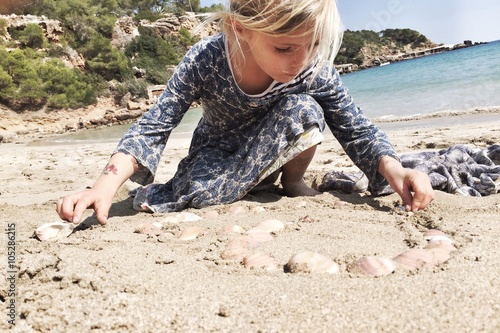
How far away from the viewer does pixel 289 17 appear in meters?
1.42

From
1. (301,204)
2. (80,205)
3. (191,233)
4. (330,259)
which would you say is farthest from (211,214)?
(330,259)

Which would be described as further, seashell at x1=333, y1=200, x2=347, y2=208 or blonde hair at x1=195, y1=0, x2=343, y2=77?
seashell at x1=333, y1=200, x2=347, y2=208

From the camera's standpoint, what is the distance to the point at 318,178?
2.52 m

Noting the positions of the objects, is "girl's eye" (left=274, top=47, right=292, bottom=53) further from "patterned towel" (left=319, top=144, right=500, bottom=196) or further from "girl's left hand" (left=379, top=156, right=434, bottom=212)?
"patterned towel" (left=319, top=144, right=500, bottom=196)

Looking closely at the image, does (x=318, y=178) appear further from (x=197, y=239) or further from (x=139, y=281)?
(x=139, y=281)

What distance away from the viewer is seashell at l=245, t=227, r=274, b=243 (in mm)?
1330

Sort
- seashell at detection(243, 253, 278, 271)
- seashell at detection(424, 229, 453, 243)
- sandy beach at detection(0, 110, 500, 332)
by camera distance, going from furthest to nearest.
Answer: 1. seashell at detection(424, 229, 453, 243)
2. seashell at detection(243, 253, 278, 271)
3. sandy beach at detection(0, 110, 500, 332)

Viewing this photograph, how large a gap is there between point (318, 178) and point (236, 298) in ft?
5.56

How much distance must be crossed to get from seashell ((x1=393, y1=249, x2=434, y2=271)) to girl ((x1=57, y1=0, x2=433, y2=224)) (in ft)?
1.81

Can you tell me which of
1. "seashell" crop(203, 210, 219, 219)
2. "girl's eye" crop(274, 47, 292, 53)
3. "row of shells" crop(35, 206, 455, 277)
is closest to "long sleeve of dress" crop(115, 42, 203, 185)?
"seashell" crop(203, 210, 219, 219)

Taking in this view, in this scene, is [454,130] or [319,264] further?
[454,130]

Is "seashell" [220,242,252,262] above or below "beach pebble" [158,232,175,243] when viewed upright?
above

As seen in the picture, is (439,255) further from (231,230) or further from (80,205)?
(80,205)

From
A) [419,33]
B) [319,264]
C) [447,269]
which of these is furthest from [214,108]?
[419,33]
